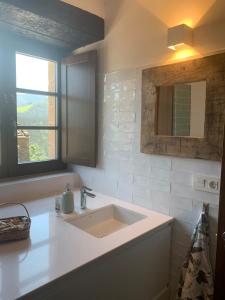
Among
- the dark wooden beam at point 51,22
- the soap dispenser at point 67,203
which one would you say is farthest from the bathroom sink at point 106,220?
the dark wooden beam at point 51,22

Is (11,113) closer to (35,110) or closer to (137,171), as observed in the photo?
(35,110)

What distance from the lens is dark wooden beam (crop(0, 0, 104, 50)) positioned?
1497 millimetres

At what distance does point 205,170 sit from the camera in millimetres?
1428

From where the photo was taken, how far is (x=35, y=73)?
2113mm

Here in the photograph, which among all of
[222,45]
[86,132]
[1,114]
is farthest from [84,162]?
[222,45]

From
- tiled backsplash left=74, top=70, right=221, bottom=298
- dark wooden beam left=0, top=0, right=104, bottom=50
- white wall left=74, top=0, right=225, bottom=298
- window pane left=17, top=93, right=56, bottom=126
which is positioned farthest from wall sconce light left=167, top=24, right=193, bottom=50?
window pane left=17, top=93, right=56, bottom=126

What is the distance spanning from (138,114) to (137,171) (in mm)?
425

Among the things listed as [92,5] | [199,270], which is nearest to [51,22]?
[92,5]

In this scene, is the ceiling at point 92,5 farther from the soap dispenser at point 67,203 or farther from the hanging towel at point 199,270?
the hanging towel at point 199,270

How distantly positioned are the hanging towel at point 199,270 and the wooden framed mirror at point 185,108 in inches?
17.2

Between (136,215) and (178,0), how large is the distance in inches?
56.6

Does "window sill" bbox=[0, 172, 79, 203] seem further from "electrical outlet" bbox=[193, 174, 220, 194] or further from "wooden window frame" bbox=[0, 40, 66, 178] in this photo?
"electrical outlet" bbox=[193, 174, 220, 194]

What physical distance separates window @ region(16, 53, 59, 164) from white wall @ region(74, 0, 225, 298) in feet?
1.74

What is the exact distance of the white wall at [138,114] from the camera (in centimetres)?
141
